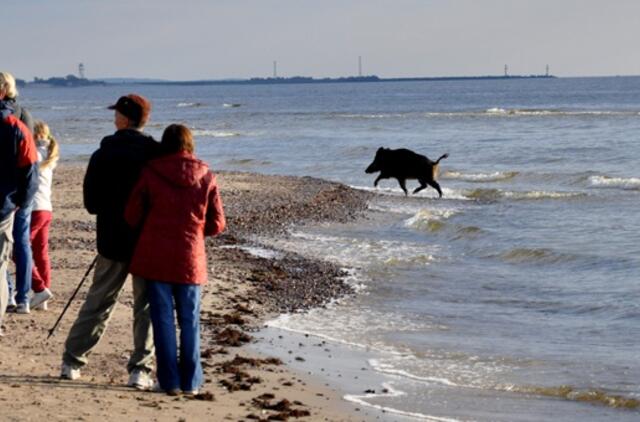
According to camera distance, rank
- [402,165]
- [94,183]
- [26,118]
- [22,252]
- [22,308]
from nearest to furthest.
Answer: [94,183] < [26,118] < [22,252] < [22,308] < [402,165]

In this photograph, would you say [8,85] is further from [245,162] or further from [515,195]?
[245,162]

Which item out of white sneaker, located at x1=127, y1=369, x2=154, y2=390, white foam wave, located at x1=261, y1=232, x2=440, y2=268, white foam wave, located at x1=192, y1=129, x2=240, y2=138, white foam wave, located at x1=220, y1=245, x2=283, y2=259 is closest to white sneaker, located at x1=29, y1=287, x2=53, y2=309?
white sneaker, located at x1=127, y1=369, x2=154, y2=390

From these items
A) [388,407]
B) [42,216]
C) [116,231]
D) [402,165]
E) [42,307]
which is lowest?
[388,407]

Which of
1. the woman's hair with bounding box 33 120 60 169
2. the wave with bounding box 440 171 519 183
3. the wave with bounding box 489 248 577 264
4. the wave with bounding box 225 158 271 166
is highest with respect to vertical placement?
the woman's hair with bounding box 33 120 60 169

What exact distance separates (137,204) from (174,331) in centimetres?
86

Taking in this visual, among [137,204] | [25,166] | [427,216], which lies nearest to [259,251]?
[427,216]

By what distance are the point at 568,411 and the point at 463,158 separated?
30.5 m

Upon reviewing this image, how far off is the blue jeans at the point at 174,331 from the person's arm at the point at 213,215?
1.21ft

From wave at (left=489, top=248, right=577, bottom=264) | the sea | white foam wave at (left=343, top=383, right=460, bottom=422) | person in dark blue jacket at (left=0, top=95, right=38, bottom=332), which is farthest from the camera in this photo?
wave at (left=489, top=248, right=577, bottom=264)

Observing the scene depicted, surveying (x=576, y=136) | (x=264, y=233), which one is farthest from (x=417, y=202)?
(x=576, y=136)

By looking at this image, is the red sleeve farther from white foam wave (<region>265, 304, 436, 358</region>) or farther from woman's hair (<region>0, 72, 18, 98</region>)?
white foam wave (<region>265, 304, 436, 358</region>)

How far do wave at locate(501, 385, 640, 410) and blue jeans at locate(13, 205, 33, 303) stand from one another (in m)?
4.00

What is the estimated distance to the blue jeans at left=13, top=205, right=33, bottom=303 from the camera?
9.20 m

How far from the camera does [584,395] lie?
8.91 meters
